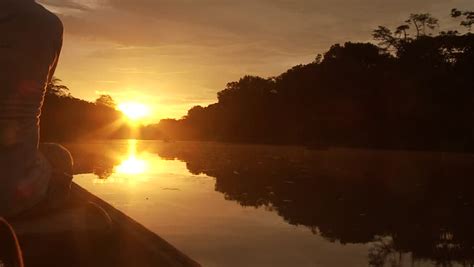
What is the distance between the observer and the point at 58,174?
11.0 ft

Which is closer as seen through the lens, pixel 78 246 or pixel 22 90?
pixel 22 90

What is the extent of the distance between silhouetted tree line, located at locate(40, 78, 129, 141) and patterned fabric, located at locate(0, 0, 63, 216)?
102 centimetres

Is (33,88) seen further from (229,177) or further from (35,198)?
(229,177)

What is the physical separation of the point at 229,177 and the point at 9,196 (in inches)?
758

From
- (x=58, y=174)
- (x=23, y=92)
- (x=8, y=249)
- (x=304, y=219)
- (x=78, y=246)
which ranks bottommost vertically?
(x=304, y=219)

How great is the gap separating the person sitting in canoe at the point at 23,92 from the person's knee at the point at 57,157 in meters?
0.24

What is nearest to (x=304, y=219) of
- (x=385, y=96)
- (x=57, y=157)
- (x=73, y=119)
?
(x=57, y=157)

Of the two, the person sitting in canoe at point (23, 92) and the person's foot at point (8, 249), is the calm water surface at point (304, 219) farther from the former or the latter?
the person's foot at point (8, 249)

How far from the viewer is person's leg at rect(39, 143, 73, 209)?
333cm

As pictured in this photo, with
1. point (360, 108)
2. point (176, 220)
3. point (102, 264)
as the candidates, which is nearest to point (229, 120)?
point (360, 108)

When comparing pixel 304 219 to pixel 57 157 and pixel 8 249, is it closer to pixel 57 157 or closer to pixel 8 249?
pixel 57 157

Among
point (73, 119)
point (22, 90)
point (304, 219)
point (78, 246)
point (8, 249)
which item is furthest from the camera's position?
point (73, 119)

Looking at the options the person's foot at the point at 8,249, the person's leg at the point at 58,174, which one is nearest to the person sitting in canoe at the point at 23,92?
the person's leg at the point at 58,174

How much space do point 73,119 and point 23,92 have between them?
99152mm
